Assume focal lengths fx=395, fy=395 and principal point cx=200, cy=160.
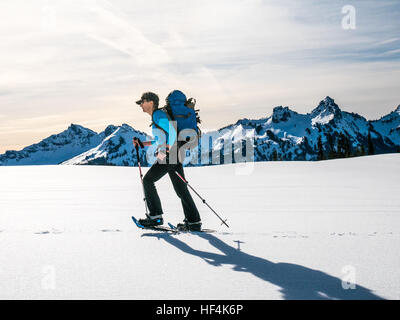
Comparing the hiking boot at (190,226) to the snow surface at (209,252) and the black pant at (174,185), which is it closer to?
the black pant at (174,185)

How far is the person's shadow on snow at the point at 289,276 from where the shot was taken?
3.70 m

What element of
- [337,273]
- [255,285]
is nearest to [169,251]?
[255,285]

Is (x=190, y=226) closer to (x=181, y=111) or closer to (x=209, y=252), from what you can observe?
(x=209, y=252)

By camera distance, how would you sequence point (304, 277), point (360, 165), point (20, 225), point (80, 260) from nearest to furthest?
point (304, 277) < point (80, 260) < point (20, 225) < point (360, 165)

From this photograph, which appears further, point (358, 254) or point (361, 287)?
point (358, 254)

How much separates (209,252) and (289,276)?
1.35 metres

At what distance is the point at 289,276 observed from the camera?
167 inches

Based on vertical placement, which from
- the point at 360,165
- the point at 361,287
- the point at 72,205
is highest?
the point at 360,165

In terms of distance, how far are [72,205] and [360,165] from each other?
1834 centimetres

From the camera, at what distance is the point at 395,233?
617cm

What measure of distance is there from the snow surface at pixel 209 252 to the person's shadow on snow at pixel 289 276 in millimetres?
11

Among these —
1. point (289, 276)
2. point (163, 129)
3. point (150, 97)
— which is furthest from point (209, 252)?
point (150, 97)

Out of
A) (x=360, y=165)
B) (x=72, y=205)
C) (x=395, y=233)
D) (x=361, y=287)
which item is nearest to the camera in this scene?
(x=361, y=287)

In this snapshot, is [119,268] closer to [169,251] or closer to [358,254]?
[169,251]
